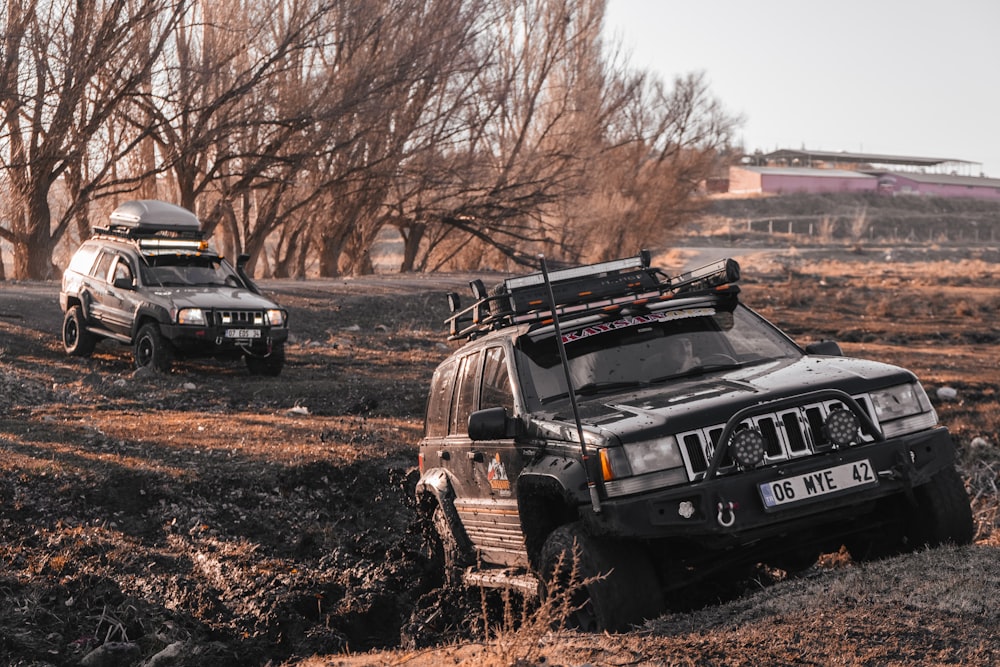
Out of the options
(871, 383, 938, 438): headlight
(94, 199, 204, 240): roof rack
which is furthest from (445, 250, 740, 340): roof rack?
(94, 199, 204, 240): roof rack

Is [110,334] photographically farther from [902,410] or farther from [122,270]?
[902,410]

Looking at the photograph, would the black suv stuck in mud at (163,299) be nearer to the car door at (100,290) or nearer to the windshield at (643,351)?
the car door at (100,290)

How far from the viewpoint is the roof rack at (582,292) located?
23.0 ft

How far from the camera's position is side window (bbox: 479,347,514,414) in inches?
272

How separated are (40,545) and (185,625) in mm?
1787

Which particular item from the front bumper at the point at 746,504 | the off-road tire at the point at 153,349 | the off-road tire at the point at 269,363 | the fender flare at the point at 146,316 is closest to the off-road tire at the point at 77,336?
the fender flare at the point at 146,316

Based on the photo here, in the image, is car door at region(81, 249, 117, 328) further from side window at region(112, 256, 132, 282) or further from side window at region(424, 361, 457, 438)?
side window at region(424, 361, 457, 438)

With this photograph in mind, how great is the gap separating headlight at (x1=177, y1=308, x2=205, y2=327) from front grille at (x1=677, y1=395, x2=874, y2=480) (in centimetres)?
1190

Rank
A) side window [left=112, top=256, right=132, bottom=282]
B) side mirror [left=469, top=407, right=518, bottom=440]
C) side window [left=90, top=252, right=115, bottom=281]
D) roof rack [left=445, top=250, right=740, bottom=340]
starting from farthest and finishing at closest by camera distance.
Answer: side window [left=90, top=252, right=115, bottom=281] < side window [left=112, top=256, right=132, bottom=282] < roof rack [left=445, top=250, right=740, bottom=340] < side mirror [left=469, top=407, right=518, bottom=440]

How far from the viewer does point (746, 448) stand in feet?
18.7

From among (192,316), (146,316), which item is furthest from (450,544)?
(146,316)

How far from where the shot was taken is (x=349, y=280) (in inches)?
1291

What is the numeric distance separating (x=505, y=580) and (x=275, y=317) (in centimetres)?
1109

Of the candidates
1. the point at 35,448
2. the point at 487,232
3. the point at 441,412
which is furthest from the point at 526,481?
the point at 487,232
